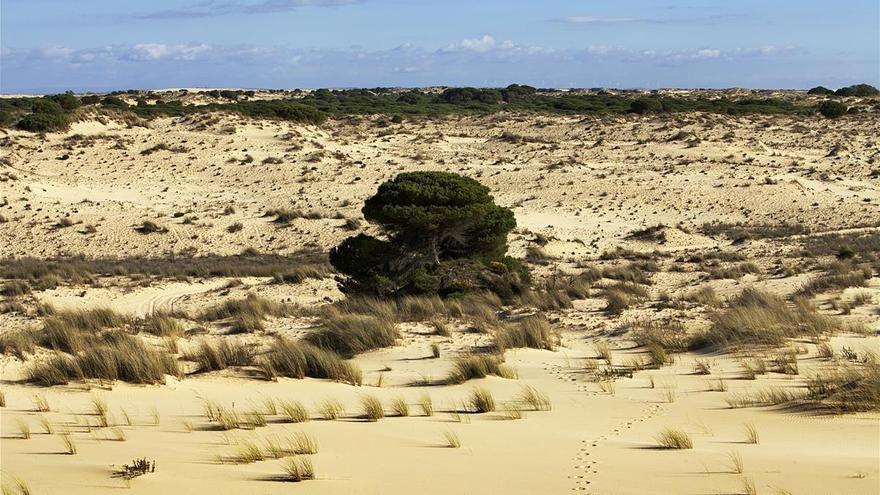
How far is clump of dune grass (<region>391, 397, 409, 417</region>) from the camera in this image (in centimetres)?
888

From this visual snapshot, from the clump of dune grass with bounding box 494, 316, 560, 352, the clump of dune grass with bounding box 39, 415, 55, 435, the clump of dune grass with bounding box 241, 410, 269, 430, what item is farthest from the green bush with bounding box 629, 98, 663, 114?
the clump of dune grass with bounding box 39, 415, 55, 435

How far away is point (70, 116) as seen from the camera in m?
47.5

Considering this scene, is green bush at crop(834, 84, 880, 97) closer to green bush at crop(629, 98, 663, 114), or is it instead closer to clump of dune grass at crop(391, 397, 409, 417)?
green bush at crop(629, 98, 663, 114)

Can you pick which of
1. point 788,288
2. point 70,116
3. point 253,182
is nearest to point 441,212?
point 788,288

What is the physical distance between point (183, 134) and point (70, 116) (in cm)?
601

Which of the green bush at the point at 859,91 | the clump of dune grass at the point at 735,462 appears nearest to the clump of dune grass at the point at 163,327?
the clump of dune grass at the point at 735,462

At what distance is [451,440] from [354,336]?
16.6 ft

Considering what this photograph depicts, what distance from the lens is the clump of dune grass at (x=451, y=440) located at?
7.64 m

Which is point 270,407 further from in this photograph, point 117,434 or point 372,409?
point 117,434

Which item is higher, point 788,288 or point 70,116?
point 70,116

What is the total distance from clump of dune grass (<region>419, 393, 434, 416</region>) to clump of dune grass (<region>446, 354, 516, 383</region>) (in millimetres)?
1188

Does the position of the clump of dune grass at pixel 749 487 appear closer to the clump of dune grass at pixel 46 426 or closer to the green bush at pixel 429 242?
the clump of dune grass at pixel 46 426

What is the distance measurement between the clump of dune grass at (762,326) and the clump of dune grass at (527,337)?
6.45ft

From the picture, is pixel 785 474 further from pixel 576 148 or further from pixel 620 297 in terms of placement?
pixel 576 148
